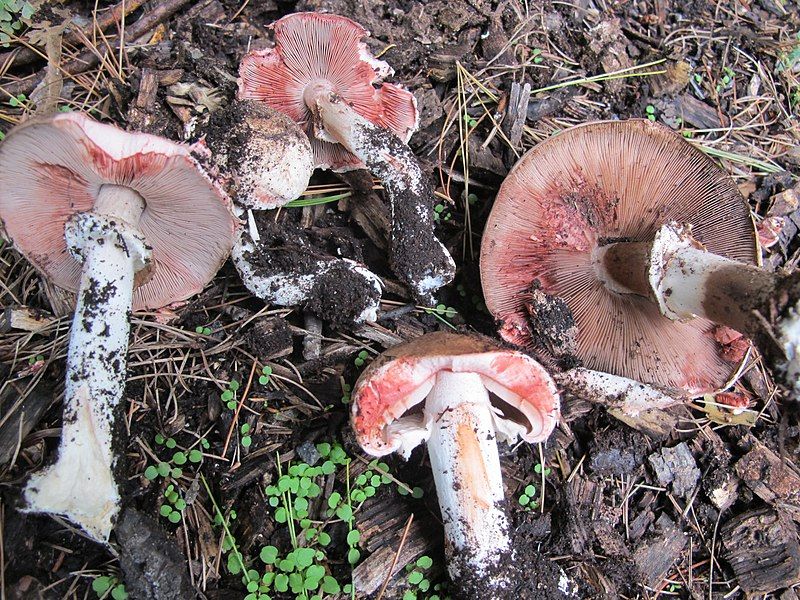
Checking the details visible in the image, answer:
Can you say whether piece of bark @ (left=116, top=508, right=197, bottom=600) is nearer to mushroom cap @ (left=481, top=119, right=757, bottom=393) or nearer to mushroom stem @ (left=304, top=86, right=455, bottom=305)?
mushroom stem @ (left=304, top=86, right=455, bottom=305)

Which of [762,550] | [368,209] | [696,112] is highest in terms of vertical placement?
[696,112]

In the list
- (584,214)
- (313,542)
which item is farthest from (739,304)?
(313,542)

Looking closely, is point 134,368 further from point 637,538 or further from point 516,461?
point 637,538

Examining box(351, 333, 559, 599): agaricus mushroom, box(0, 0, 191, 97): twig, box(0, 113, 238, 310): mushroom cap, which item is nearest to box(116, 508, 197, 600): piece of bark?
box(351, 333, 559, 599): agaricus mushroom

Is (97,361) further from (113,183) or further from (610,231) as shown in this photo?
(610,231)

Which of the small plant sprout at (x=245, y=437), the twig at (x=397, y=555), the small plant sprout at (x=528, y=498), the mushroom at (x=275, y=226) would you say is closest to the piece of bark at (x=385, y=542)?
the twig at (x=397, y=555)

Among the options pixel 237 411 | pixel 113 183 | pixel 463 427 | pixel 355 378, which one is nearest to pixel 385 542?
pixel 463 427

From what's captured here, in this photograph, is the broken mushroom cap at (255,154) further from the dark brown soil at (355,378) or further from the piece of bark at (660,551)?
the piece of bark at (660,551)
